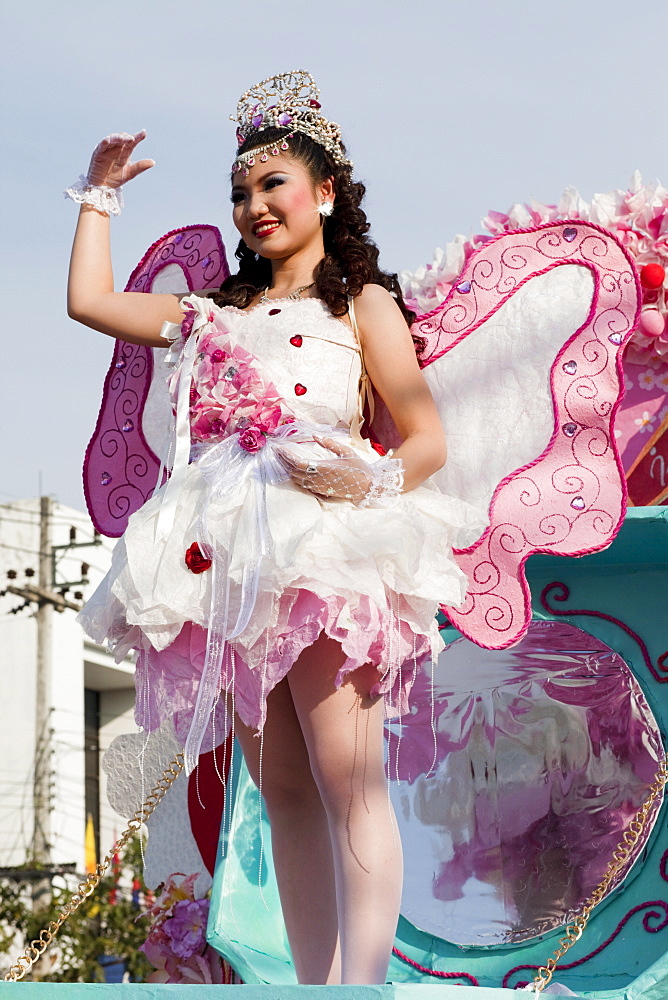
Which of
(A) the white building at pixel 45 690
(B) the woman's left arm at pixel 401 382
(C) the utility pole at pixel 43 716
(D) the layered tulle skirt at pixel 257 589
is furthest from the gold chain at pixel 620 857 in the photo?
(A) the white building at pixel 45 690

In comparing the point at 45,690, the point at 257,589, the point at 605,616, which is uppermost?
the point at 257,589

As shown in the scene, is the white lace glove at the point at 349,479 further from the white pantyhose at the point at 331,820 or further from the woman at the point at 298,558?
the white pantyhose at the point at 331,820

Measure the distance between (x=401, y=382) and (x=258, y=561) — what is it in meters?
0.53

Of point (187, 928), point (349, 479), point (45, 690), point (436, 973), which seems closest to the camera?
point (349, 479)

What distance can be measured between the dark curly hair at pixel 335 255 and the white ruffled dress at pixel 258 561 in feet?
0.53

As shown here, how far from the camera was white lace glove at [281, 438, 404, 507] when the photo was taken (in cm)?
210

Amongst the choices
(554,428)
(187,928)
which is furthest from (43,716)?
(554,428)

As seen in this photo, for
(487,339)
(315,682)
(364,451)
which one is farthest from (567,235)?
(315,682)

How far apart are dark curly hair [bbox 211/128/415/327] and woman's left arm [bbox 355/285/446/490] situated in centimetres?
5

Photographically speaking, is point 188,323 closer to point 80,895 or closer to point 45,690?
point 80,895

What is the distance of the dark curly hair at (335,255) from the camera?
2.45m

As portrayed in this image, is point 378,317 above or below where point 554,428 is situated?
above

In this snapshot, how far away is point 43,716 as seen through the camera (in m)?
14.9

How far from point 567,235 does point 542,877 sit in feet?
4.76
